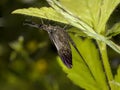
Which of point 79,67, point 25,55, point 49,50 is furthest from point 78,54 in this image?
point 49,50

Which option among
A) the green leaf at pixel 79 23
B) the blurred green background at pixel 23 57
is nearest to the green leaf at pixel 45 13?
the green leaf at pixel 79 23

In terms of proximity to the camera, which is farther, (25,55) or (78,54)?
(25,55)

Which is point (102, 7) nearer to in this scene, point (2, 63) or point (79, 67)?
point (79, 67)

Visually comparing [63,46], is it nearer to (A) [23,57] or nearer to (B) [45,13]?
(B) [45,13]

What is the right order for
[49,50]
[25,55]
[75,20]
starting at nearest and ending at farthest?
[75,20] < [25,55] < [49,50]

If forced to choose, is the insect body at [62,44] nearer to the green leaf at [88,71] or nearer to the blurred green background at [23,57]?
the green leaf at [88,71]

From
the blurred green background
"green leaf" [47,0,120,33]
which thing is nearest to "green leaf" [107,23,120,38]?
"green leaf" [47,0,120,33]

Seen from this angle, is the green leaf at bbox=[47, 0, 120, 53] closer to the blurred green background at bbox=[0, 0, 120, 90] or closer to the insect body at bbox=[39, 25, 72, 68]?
the insect body at bbox=[39, 25, 72, 68]
